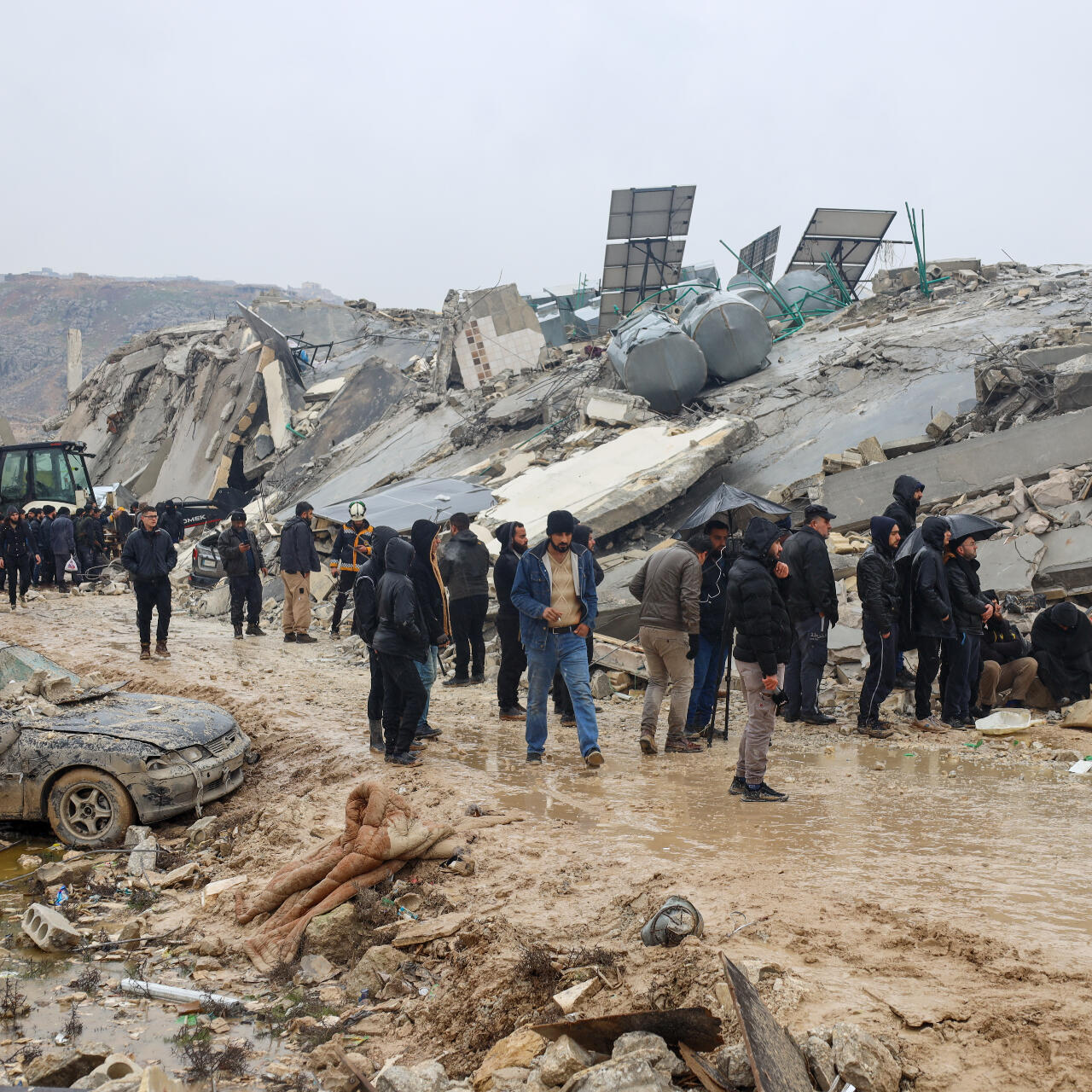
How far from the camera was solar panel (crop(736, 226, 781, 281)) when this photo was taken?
25.7 meters

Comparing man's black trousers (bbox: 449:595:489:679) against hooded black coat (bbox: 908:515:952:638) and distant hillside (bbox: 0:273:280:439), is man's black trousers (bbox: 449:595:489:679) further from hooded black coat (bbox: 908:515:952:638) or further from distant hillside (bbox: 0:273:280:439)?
distant hillside (bbox: 0:273:280:439)

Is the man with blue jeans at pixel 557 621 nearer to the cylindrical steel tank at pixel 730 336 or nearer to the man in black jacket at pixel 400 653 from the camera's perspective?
the man in black jacket at pixel 400 653

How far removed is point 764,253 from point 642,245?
221 inches

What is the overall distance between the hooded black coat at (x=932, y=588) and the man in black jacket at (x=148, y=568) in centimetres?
733

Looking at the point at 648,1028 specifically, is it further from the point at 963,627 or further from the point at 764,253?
the point at 764,253

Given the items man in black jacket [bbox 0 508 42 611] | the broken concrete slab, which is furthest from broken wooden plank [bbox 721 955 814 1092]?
man in black jacket [bbox 0 508 42 611]

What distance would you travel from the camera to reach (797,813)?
562 cm

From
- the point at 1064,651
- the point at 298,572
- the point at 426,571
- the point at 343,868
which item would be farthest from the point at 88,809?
the point at 1064,651

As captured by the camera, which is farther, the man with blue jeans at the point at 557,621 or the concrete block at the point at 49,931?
the man with blue jeans at the point at 557,621

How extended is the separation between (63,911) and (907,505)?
22.5ft

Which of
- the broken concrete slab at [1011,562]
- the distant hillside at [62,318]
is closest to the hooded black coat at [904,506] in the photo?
the broken concrete slab at [1011,562]

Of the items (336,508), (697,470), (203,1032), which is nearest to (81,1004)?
(203,1032)

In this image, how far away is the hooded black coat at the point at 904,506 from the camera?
27.0 feet

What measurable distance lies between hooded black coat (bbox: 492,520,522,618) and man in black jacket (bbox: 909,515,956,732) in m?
3.23
